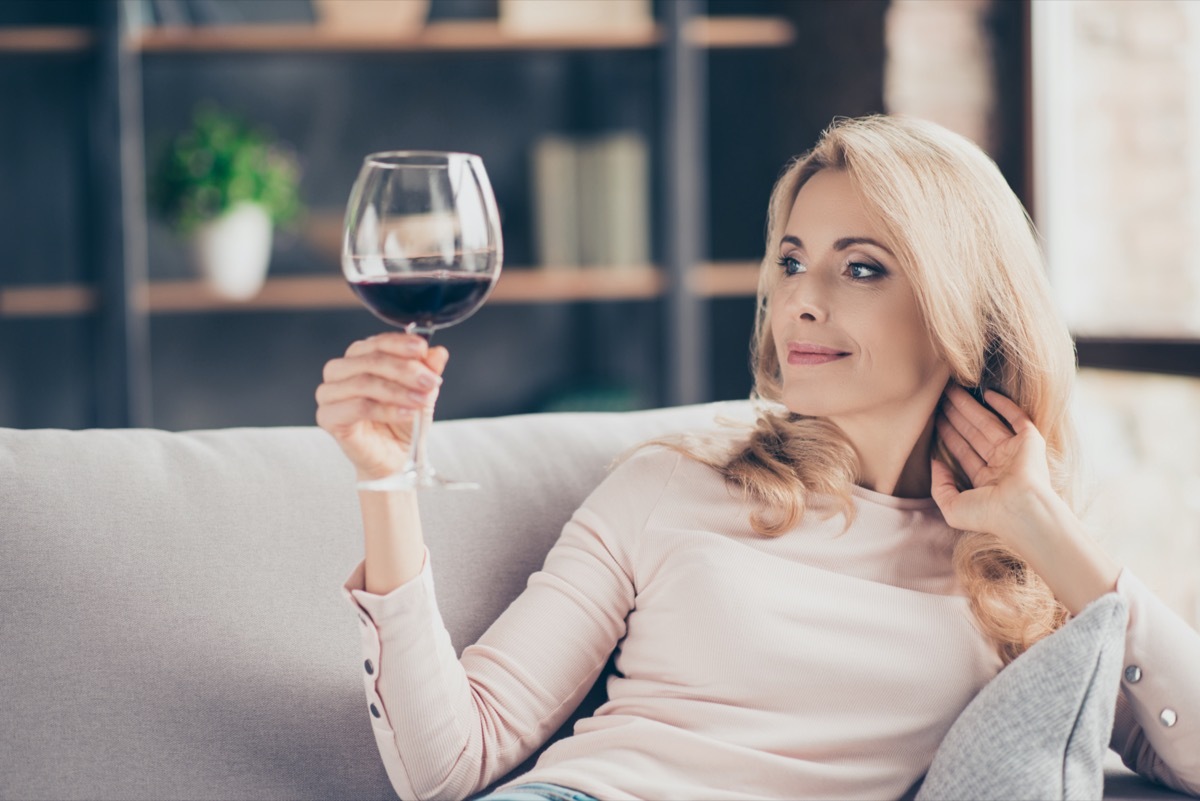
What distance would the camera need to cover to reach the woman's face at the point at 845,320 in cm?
132

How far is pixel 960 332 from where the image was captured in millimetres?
1331

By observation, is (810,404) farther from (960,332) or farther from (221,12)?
(221,12)

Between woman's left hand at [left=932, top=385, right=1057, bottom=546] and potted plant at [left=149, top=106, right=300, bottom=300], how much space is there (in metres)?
1.81

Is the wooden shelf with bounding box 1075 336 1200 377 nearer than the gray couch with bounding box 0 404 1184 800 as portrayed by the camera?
No

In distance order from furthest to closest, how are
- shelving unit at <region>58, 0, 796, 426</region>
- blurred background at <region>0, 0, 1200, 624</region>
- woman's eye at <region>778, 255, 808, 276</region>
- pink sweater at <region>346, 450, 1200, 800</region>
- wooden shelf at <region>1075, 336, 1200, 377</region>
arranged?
1. shelving unit at <region>58, 0, 796, 426</region>
2. blurred background at <region>0, 0, 1200, 624</region>
3. wooden shelf at <region>1075, 336, 1200, 377</region>
4. woman's eye at <region>778, 255, 808, 276</region>
5. pink sweater at <region>346, 450, 1200, 800</region>

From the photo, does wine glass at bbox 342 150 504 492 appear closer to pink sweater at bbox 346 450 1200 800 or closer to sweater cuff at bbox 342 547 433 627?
sweater cuff at bbox 342 547 433 627

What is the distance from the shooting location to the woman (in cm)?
116

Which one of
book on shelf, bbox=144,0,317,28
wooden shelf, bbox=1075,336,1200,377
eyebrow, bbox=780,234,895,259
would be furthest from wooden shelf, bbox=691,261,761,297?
eyebrow, bbox=780,234,895,259

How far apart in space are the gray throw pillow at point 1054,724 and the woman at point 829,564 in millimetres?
141

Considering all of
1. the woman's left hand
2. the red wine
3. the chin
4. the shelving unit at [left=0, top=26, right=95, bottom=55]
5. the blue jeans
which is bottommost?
the blue jeans

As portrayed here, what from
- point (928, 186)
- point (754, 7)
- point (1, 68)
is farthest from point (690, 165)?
point (1, 68)

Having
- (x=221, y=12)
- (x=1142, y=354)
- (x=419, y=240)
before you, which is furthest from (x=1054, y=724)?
(x=221, y=12)

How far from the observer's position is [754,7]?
10.5 ft

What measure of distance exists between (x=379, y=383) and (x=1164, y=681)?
2.68ft
